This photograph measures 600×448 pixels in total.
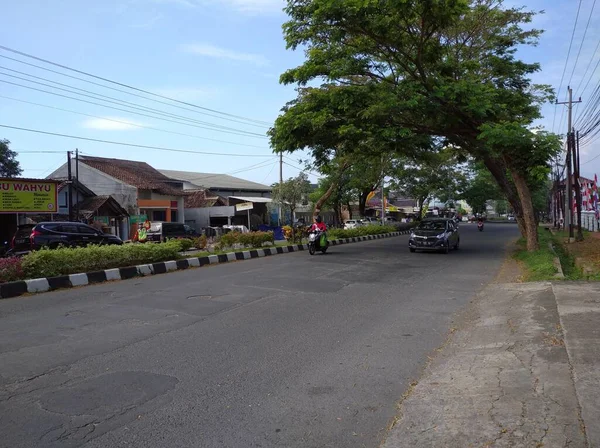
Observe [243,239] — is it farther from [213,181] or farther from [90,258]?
[213,181]

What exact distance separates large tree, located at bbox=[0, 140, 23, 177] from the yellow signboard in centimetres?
1366

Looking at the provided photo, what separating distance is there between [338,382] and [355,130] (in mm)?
12394

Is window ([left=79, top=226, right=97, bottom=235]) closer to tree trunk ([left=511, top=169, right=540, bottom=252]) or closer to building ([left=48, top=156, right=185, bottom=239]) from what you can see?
building ([left=48, top=156, right=185, bottom=239])

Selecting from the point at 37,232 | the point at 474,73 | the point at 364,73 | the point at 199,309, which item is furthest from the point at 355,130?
the point at 37,232

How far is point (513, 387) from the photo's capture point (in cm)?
429

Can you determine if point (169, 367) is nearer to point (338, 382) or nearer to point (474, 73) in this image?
point (338, 382)

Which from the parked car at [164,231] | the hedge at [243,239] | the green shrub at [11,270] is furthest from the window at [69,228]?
the green shrub at [11,270]

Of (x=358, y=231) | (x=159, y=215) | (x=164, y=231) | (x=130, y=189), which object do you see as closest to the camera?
(x=164, y=231)

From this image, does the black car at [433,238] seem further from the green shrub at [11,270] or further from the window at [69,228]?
the green shrub at [11,270]

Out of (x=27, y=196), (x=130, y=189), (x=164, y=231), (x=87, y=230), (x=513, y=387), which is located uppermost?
(x=130, y=189)

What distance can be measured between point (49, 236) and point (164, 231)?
32.8 feet

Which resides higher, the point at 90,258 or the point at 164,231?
the point at 164,231

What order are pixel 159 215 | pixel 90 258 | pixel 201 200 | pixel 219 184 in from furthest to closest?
pixel 219 184 < pixel 201 200 < pixel 159 215 < pixel 90 258

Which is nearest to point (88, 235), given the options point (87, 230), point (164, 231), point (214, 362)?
point (87, 230)
